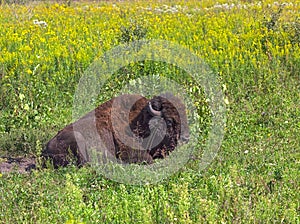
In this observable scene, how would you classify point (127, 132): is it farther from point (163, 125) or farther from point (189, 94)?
point (189, 94)

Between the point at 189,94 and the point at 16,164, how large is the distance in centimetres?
261

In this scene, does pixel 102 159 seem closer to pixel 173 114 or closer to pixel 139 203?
pixel 173 114

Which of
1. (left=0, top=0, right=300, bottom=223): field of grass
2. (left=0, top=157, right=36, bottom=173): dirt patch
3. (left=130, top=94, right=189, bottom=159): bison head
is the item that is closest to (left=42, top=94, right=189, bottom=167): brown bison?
(left=130, top=94, right=189, bottom=159): bison head

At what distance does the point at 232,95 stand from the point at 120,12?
715 centimetres

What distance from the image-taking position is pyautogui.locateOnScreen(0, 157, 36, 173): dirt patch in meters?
6.53

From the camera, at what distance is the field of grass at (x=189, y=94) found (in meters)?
4.90

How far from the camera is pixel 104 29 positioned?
12750 millimetres

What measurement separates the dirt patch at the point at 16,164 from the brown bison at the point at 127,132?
0.85 ft

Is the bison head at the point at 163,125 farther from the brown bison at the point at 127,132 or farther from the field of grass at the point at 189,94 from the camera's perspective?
the field of grass at the point at 189,94

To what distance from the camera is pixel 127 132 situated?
6.61m

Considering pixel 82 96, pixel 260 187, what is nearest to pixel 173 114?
pixel 260 187

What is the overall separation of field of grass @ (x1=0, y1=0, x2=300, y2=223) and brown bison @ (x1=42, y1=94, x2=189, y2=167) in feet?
Result: 1.26

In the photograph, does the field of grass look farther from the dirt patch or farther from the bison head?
the bison head

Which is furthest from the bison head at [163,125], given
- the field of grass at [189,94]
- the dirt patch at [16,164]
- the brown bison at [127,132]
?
the dirt patch at [16,164]
